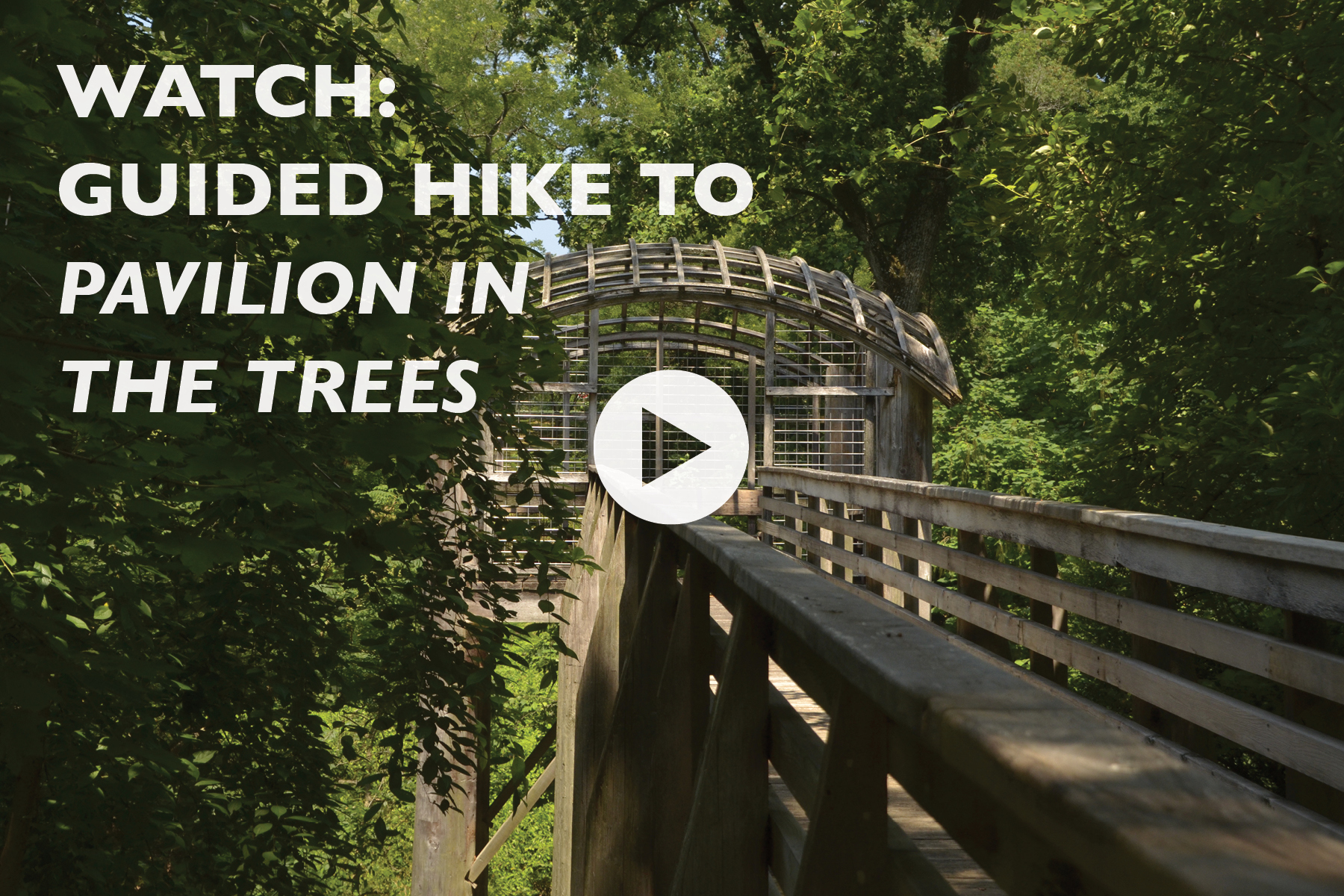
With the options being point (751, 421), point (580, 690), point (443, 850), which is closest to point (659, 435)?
point (751, 421)

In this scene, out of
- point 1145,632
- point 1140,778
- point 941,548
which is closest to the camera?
point 1140,778

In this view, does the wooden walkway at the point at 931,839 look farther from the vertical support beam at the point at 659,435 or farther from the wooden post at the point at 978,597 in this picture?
the vertical support beam at the point at 659,435

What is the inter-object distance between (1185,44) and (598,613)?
3.64 metres

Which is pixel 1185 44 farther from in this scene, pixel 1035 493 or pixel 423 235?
pixel 1035 493

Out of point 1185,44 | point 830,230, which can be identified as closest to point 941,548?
point 1185,44

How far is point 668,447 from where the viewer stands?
1780cm

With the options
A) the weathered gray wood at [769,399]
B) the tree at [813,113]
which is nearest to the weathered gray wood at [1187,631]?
the weathered gray wood at [769,399]

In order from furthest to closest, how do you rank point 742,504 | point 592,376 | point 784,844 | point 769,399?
1. point 769,399
2. point 592,376
3. point 742,504
4. point 784,844

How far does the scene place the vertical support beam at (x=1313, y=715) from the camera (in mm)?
2447

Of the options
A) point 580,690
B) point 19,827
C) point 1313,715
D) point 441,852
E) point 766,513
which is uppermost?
point 766,513

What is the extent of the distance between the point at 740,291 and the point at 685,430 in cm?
465

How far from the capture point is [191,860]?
4.00 m

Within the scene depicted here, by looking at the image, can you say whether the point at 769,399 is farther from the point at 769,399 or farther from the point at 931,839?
the point at 931,839

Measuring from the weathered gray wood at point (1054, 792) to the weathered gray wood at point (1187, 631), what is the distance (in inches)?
65.9
